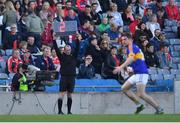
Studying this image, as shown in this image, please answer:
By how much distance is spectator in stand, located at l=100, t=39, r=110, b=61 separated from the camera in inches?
982

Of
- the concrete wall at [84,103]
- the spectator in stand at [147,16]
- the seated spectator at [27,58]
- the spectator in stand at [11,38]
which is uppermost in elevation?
the spectator in stand at [147,16]

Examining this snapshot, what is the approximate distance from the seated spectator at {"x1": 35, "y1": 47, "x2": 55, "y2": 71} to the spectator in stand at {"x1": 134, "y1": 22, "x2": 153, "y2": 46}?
371cm

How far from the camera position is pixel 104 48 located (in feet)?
82.7

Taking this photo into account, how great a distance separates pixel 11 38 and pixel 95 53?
257 centimetres

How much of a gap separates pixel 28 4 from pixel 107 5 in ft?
11.9

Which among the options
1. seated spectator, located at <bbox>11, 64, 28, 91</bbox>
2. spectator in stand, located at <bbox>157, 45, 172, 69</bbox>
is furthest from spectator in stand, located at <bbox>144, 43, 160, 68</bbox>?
seated spectator, located at <bbox>11, 64, 28, 91</bbox>

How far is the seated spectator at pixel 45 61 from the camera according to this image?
23906mm

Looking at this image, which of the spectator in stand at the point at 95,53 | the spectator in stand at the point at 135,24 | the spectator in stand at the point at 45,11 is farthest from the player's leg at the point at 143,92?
the spectator in stand at the point at 135,24

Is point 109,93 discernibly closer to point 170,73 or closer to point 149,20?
point 170,73

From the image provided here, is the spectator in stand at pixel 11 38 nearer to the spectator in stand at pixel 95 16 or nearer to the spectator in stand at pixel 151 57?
the spectator in stand at pixel 95 16

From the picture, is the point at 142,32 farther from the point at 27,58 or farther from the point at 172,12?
the point at 27,58

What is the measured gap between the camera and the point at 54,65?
2419 centimetres

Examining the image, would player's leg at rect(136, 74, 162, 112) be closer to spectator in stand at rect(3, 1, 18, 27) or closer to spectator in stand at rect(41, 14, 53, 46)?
spectator in stand at rect(41, 14, 53, 46)

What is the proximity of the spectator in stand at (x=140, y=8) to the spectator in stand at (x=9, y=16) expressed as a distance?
17.1 feet
